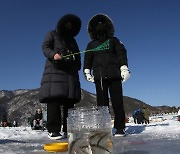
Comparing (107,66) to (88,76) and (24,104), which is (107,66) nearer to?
(88,76)

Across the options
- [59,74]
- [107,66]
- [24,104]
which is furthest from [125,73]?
[24,104]

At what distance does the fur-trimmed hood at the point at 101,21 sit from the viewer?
176 inches

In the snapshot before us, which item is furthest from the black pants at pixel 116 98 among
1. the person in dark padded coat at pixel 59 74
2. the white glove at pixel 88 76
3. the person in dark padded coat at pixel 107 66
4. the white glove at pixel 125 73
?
the person in dark padded coat at pixel 59 74

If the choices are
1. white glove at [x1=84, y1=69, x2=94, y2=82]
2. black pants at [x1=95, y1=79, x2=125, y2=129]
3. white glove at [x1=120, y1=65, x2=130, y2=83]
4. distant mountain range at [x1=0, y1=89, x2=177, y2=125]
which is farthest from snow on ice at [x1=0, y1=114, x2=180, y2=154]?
distant mountain range at [x1=0, y1=89, x2=177, y2=125]

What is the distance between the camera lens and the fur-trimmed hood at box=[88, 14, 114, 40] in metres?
4.48

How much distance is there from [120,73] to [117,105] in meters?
0.47

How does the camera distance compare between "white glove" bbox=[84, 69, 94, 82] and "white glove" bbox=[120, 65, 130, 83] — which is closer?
"white glove" bbox=[120, 65, 130, 83]

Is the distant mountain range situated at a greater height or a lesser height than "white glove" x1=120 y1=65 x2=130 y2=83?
greater

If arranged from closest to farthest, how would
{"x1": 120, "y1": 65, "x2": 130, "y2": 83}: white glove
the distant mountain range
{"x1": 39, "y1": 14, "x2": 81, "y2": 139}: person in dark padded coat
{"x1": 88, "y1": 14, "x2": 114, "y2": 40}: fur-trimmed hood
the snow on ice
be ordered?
the snow on ice → {"x1": 39, "y1": 14, "x2": 81, "y2": 139}: person in dark padded coat → {"x1": 120, "y1": 65, "x2": 130, "y2": 83}: white glove → {"x1": 88, "y1": 14, "x2": 114, "y2": 40}: fur-trimmed hood → the distant mountain range

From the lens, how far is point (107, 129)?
139 centimetres

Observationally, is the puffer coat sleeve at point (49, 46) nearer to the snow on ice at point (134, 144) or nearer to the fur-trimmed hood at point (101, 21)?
the fur-trimmed hood at point (101, 21)

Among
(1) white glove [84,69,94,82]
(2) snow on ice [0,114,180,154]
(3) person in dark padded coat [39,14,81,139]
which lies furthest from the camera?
(1) white glove [84,69,94,82]

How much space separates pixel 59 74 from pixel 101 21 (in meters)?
1.23

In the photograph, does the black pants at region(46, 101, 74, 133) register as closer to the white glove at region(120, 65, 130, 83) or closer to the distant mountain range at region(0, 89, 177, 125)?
the white glove at region(120, 65, 130, 83)
